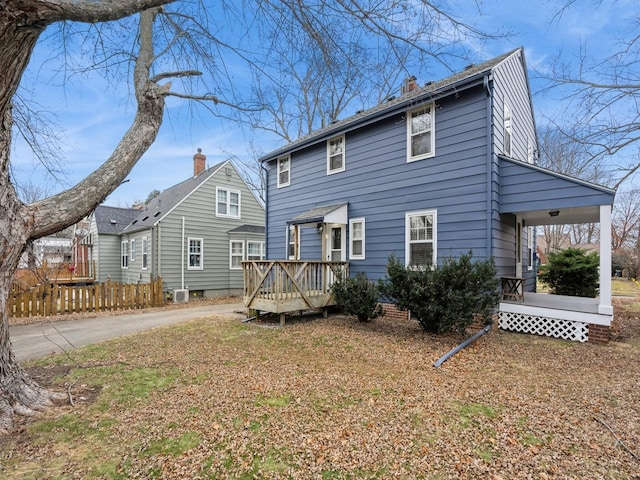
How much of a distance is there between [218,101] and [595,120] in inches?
314

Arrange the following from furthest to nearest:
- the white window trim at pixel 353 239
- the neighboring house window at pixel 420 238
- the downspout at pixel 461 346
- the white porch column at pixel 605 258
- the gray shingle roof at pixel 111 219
Result: the gray shingle roof at pixel 111 219
the white window trim at pixel 353 239
the neighboring house window at pixel 420 238
the white porch column at pixel 605 258
the downspout at pixel 461 346

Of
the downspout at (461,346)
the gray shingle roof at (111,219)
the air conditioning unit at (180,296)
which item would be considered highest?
the gray shingle roof at (111,219)

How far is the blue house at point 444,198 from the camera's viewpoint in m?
7.02

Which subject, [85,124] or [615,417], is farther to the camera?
[85,124]

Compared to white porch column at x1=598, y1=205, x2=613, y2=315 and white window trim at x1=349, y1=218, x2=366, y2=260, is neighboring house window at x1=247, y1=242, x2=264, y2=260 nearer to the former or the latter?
white window trim at x1=349, y1=218, x2=366, y2=260

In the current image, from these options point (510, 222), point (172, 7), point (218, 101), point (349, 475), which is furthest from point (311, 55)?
point (510, 222)

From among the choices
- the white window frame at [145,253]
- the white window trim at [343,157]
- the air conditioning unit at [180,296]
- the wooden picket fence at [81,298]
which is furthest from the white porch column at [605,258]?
the white window frame at [145,253]

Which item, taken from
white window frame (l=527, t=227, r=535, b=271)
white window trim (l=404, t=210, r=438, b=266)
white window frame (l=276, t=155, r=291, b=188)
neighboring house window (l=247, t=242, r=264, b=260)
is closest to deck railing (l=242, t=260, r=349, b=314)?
white window trim (l=404, t=210, r=438, b=266)

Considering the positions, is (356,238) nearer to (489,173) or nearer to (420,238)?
(420,238)

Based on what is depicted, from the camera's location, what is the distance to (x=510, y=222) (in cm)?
838

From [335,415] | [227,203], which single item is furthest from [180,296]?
[335,415]

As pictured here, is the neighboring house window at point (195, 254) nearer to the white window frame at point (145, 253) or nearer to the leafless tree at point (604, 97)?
the white window frame at point (145, 253)

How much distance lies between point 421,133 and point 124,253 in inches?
678

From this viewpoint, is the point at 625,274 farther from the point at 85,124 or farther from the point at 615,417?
the point at 85,124
